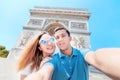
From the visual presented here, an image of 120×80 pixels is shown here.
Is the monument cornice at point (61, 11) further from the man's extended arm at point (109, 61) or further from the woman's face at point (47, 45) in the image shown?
the man's extended arm at point (109, 61)

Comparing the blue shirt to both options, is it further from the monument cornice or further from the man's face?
the monument cornice

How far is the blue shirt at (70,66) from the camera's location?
1318 mm

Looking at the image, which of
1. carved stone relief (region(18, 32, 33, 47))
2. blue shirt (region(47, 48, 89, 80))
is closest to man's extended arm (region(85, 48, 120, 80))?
blue shirt (region(47, 48, 89, 80))

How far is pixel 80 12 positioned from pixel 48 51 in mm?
13578

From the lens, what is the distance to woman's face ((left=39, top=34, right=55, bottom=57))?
1583mm

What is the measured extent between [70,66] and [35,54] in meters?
0.39

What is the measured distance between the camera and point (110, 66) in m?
0.90

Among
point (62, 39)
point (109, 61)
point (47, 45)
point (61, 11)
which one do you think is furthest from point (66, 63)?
point (61, 11)

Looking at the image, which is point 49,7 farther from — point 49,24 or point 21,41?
point 21,41

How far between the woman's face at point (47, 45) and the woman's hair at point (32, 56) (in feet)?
0.15

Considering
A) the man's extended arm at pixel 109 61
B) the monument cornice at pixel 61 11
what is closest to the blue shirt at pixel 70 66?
the man's extended arm at pixel 109 61

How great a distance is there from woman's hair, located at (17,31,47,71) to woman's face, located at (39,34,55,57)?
0.05m

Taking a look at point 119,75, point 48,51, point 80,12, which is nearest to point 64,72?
point 48,51

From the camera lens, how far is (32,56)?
165 centimetres
